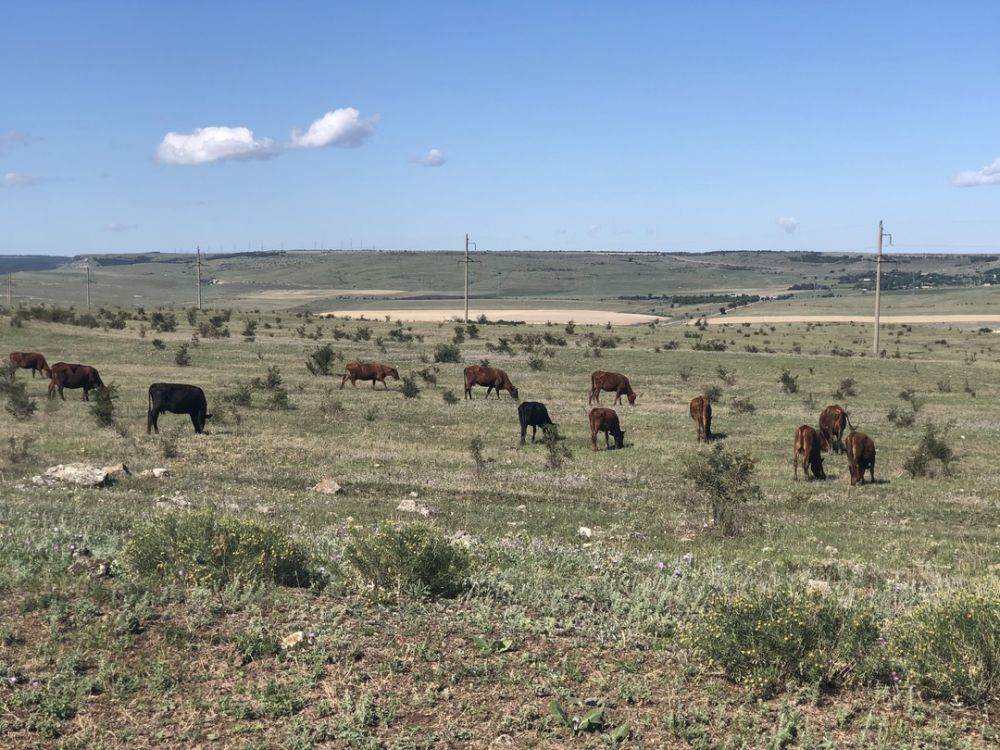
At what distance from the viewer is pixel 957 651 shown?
6816mm

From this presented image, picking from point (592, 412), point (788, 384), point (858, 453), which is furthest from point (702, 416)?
point (788, 384)

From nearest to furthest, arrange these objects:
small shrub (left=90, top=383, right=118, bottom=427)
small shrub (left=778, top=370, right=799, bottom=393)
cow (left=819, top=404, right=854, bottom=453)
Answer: cow (left=819, top=404, right=854, bottom=453) < small shrub (left=90, top=383, right=118, bottom=427) < small shrub (left=778, top=370, right=799, bottom=393)

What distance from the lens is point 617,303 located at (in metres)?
174

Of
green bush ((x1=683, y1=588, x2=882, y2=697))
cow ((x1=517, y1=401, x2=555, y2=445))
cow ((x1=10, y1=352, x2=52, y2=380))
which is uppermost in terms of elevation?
green bush ((x1=683, y1=588, x2=882, y2=697))

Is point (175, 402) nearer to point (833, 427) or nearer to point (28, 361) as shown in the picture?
point (28, 361)

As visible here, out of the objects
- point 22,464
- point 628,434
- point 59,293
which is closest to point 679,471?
point 628,434

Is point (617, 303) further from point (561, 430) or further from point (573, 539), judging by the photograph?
point (573, 539)

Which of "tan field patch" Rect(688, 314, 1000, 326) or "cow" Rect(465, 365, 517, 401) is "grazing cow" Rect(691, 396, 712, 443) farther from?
"tan field patch" Rect(688, 314, 1000, 326)

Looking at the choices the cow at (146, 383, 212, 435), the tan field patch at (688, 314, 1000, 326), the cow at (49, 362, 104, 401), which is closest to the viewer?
the cow at (146, 383, 212, 435)

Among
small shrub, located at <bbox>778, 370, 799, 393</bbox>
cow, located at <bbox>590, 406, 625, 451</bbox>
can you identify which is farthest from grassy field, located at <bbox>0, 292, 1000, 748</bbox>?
small shrub, located at <bbox>778, 370, 799, 393</bbox>

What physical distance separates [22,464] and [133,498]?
5272mm

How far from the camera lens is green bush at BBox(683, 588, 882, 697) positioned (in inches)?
276

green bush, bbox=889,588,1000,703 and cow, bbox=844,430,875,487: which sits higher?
green bush, bbox=889,588,1000,703

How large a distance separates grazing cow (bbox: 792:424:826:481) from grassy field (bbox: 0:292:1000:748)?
0.65m
